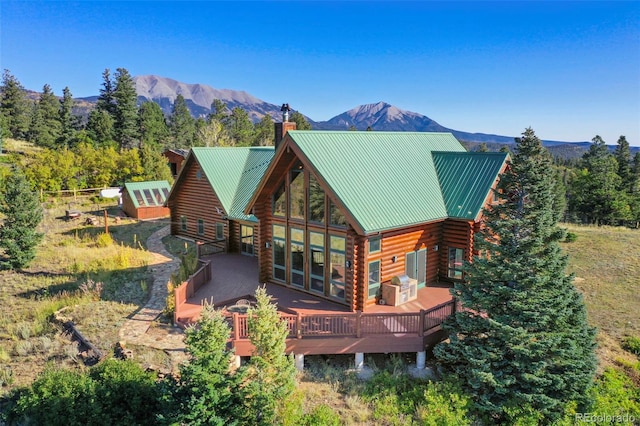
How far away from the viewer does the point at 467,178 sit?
56.4 feet

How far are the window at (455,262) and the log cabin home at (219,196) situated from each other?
32.8 ft

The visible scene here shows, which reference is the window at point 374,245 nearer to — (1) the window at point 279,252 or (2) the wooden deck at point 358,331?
(2) the wooden deck at point 358,331

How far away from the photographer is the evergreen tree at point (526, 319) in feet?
34.6

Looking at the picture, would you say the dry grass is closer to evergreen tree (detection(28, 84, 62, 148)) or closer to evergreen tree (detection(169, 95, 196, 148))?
evergreen tree (detection(169, 95, 196, 148))

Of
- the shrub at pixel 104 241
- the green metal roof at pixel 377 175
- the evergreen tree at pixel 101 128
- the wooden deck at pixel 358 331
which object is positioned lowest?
the wooden deck at pixel 358 331

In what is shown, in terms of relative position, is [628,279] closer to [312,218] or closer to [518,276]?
[518,276]

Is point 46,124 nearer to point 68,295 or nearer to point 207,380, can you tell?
point 68,295

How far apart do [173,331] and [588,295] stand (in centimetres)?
1729

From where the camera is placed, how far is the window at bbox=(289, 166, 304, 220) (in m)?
15.4

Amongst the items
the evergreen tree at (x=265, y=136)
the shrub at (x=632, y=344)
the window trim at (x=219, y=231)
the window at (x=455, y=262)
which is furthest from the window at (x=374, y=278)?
the evergreen tree at (x=265, y=136)

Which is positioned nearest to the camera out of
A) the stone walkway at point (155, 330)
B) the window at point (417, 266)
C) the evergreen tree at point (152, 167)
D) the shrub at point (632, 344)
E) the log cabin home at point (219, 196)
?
the stone walkway at point (155, 330)

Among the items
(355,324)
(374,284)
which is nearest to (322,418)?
(355,324)

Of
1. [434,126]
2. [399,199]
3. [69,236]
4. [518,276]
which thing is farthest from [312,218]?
[434,126]

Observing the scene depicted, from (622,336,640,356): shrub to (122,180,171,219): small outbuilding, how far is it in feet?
103
